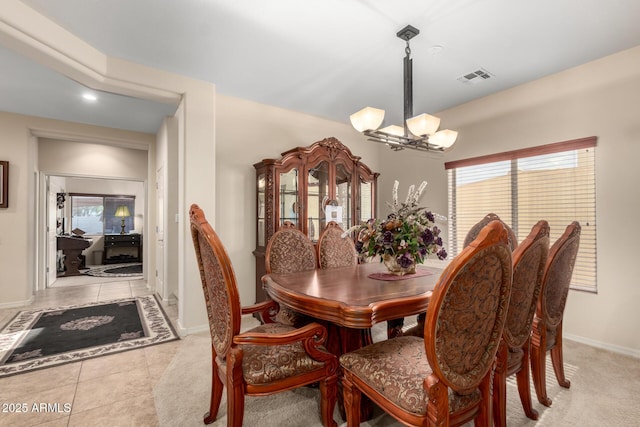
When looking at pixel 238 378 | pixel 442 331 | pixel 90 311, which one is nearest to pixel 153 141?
pixel 90 311

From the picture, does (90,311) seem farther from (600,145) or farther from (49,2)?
(600,145)

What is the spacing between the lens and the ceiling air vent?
294cm

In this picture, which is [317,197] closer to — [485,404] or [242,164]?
[242,164]

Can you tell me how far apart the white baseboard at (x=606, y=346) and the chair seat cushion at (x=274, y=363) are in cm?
277

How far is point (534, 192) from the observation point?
3.16 metres

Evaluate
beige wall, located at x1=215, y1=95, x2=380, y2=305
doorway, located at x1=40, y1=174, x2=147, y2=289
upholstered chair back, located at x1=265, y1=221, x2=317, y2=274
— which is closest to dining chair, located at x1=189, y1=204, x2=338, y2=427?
upholstered chair back, located at x1=265, y1=221, x2=317, y2=274

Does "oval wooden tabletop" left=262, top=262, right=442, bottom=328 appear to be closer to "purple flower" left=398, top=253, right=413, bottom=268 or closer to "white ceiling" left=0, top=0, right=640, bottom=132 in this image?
"purple flower" left=398, top=253, right=413, bottom=268

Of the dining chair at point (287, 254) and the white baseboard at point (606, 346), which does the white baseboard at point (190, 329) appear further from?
the white baseboard at point (606, 346)

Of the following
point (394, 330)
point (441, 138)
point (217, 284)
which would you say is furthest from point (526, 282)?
point (217, 284)

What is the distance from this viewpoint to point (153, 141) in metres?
4.91

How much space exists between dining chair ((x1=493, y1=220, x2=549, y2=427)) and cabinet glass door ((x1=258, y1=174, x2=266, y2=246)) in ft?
8.30

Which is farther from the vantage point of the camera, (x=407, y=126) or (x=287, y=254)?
(x=287, y=254)

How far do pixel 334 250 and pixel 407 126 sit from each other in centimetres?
126

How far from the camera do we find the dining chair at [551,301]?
1.75 metres
